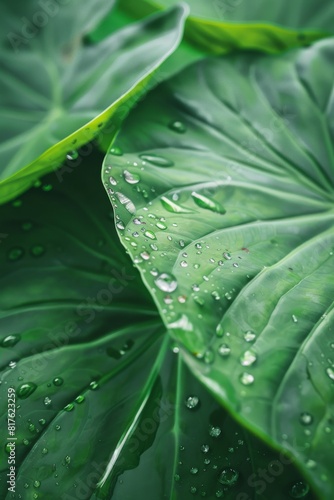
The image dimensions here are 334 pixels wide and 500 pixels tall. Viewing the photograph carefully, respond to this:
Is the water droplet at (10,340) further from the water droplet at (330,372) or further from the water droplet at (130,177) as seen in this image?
the water droplet at (330,372)

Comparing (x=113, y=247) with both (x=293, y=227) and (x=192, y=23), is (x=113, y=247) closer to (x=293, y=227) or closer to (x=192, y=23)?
(x=293, y=227)

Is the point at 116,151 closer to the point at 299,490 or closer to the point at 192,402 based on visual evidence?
the point at 192,402

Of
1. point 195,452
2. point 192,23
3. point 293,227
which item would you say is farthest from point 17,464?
point 192,23

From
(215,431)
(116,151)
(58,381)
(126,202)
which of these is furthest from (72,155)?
(215,431)

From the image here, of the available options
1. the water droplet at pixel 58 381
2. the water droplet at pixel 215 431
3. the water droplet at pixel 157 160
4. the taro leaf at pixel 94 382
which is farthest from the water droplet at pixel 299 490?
the water droplet at pixel 157 160

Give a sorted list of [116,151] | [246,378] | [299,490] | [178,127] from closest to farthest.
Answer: [246,378]
[299,490]
[116,151]
[178,127]

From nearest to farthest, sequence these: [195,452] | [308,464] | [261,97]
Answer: [308,464], [195,452], [261,97]
